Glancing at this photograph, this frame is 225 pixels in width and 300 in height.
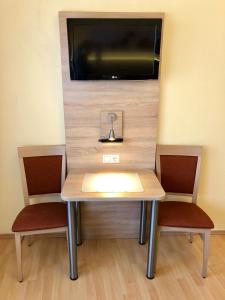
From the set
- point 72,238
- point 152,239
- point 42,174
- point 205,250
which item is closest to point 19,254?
point 72,238

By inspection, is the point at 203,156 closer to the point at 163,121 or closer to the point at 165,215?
the point at 163,121

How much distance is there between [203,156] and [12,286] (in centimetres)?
190

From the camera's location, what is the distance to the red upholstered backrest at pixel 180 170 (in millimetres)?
2396

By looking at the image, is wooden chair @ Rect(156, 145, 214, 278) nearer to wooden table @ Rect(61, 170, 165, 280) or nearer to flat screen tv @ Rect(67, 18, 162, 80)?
wooden table @ Rect(61, 170, 165, 280)

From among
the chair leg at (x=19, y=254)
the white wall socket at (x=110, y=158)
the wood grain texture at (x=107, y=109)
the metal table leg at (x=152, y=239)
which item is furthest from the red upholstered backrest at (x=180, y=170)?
the chair leg at (x=19, y=254)

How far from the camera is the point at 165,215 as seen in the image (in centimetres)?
218

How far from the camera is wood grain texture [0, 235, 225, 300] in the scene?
2008 mm

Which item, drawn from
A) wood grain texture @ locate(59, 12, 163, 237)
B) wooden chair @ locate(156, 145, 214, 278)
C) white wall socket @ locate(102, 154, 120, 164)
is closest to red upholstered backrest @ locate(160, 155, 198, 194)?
wooden chair @ locate(156, 145, 214, 278)

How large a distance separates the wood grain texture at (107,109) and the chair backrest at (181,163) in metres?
0.08

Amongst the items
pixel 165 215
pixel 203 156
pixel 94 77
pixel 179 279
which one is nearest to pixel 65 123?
pixel 94 77

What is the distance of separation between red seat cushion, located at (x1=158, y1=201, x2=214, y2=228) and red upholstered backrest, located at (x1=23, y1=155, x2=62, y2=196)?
93 cm

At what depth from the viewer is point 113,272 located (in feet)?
7.29

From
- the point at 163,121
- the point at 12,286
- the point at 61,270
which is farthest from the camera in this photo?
the point at 163,121

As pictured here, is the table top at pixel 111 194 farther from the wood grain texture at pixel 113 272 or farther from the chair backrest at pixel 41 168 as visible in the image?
the wood grain texture at pixel 113 272
